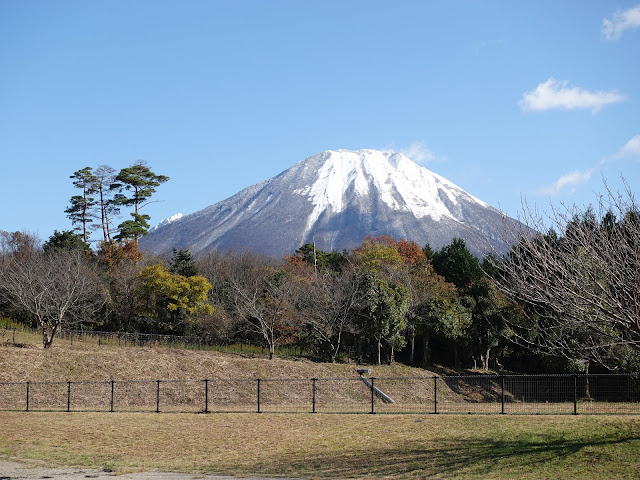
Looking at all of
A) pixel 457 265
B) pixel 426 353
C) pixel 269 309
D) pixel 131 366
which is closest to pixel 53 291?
pixel 131 366

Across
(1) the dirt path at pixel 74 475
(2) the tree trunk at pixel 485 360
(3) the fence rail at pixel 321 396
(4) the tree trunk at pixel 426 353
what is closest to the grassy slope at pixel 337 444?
(1) the dirt path at pixel 74 475

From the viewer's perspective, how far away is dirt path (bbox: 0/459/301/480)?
12742 millimetres

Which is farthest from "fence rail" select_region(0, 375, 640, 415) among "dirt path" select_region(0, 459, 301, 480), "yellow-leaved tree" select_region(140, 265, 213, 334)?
"yellow-leaved tree" select_region(140, 265, 213, 334)

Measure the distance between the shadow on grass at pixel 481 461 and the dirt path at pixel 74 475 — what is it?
1.81 meters

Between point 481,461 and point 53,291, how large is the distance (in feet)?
111

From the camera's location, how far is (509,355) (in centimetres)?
5156

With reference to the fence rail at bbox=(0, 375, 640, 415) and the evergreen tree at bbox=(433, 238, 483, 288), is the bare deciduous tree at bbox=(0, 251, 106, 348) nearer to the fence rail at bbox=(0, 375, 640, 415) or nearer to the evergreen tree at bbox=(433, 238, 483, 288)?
the fence rail at bbox=(0, 375, 640, 415)

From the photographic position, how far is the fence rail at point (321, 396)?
80.6 ft

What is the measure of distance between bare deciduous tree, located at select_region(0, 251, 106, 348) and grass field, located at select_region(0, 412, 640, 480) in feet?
58.5

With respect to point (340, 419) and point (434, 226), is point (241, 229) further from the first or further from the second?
point (340, 419)

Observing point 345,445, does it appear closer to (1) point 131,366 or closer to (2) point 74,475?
(2) point 74,475

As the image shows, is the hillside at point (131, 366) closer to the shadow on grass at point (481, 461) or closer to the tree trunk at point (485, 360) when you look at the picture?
the tree trunk at point (485, 360)

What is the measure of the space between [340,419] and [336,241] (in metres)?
177

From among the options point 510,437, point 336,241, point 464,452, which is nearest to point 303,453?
point 464,452
